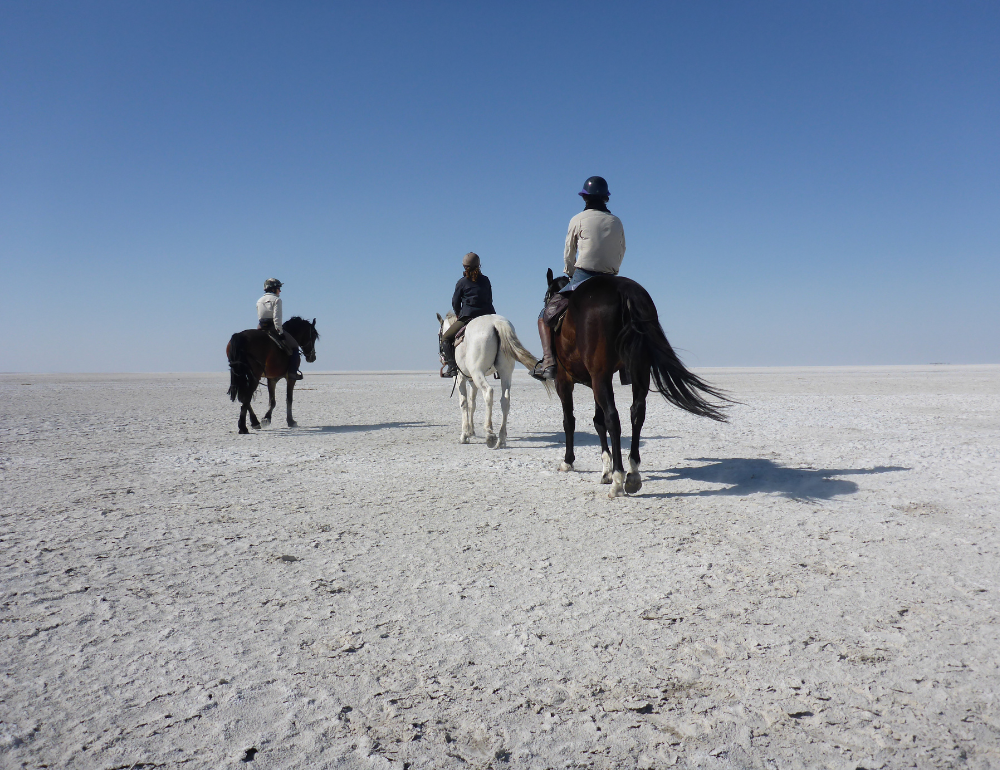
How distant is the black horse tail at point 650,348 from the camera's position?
17.1ft

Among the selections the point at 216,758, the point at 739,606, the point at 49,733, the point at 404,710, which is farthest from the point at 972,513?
the point at 49,733

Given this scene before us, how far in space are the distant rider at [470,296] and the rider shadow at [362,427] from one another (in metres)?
2.56

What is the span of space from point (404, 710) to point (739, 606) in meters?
1.74

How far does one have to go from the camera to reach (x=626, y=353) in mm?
5258

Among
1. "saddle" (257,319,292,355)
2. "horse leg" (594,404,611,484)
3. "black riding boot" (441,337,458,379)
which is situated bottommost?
"horse leg" (594,404,611,484)

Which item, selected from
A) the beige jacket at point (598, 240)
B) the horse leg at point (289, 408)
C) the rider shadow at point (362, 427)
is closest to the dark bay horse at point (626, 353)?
the beige jacket at point (598, 240)

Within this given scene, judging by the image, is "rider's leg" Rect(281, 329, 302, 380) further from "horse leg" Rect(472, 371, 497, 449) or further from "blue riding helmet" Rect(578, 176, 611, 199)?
"blue riding helmet" Rect(578, 176, 611, 199)

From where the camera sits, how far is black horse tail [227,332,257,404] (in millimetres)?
10375

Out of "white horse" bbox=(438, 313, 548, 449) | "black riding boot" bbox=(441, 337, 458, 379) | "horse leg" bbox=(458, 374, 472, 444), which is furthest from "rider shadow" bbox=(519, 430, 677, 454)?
"black riding boot" bbox=(441, 337, 458, 379)

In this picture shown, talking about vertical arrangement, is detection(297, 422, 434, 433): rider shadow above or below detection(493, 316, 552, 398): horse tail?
below

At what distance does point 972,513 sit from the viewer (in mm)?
4523

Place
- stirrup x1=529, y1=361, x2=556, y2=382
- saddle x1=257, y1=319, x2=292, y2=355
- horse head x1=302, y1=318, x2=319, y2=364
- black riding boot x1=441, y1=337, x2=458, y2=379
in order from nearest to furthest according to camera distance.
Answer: stirrup x1=529, y1=361, x2=556, y2=382, black riding boot x1=441, y1=337, x2=458, y2=379, saddle x1=257, y1=319, x2=292, y2=355, horse head x1=302, y1=318, x2=319, y2=364

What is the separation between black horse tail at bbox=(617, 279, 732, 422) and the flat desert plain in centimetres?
97

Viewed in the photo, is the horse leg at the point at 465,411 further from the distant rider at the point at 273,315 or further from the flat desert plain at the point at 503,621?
the distant rider at the point at 273,315
